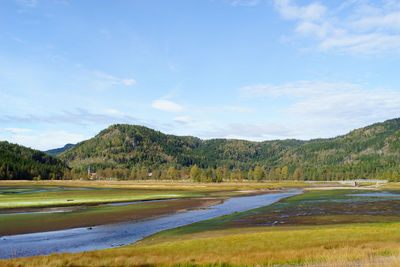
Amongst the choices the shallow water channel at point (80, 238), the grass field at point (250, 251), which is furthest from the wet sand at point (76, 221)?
the grass field at point (250, 251)

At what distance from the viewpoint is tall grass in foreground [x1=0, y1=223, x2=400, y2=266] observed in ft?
59.3

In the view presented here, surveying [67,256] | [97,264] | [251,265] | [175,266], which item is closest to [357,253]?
[251,265]

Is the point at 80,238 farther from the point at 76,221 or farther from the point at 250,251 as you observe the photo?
the point at 250,251

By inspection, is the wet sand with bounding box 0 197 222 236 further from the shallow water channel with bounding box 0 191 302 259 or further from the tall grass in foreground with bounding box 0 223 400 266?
the tall grass in foreground with bounding box 0 223 400 266

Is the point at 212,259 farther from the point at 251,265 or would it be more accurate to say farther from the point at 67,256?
the point at 67,256

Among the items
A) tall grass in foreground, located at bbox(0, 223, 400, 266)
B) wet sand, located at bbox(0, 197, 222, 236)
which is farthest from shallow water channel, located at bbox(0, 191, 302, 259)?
tall grass in foreground, located at bbox(0, 223, 400, 266)

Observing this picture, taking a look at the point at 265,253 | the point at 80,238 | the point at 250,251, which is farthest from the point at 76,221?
the point at 265,253

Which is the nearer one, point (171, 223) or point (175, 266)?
point (175, 266)

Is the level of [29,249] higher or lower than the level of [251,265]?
lower

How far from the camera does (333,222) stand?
4094cm

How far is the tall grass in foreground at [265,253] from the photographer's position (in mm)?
18078

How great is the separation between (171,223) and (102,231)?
971 cm

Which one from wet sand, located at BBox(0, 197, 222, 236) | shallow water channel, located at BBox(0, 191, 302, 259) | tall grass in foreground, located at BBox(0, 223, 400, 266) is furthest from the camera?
wet sand, located at BBox(0, 197, 222, 236)

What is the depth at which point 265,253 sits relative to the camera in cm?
2100
